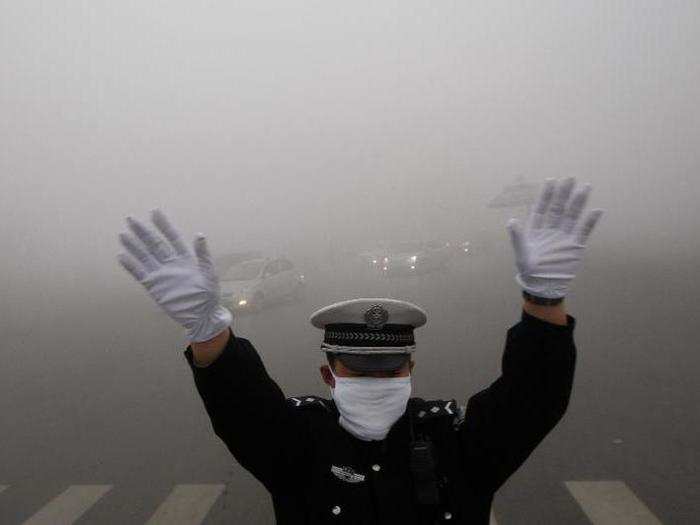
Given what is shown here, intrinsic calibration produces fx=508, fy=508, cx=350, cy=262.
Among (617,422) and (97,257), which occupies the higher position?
(617,422)

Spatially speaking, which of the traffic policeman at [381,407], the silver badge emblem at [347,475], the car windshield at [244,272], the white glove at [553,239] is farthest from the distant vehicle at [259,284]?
the white glove at [553,239]

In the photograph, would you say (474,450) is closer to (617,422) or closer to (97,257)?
(617,422)

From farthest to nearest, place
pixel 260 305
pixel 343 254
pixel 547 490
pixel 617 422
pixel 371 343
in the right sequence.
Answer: pixel 343 254, pixel 260 305, pixel 617 422, pixel 547 490, pixel 371 343

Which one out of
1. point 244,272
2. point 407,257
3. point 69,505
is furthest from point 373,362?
point 407,257

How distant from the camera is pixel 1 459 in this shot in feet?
18.0

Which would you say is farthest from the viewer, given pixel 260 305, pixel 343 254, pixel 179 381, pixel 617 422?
pixel 343 254

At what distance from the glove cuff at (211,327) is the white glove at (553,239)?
3.21 ft

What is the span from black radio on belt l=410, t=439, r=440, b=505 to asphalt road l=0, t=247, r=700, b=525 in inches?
103

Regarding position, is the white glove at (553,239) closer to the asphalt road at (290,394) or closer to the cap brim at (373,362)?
the cap brim at (373,362)

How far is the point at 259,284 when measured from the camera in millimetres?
14539

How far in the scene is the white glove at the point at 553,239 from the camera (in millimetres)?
1647

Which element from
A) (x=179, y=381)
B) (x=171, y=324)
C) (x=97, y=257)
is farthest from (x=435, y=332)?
(x=97, y=257)

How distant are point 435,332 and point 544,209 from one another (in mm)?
9408

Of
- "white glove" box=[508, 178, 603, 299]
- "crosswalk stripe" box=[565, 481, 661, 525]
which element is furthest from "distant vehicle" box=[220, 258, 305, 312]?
"white glove" box=[508, 178, 603, 299]
